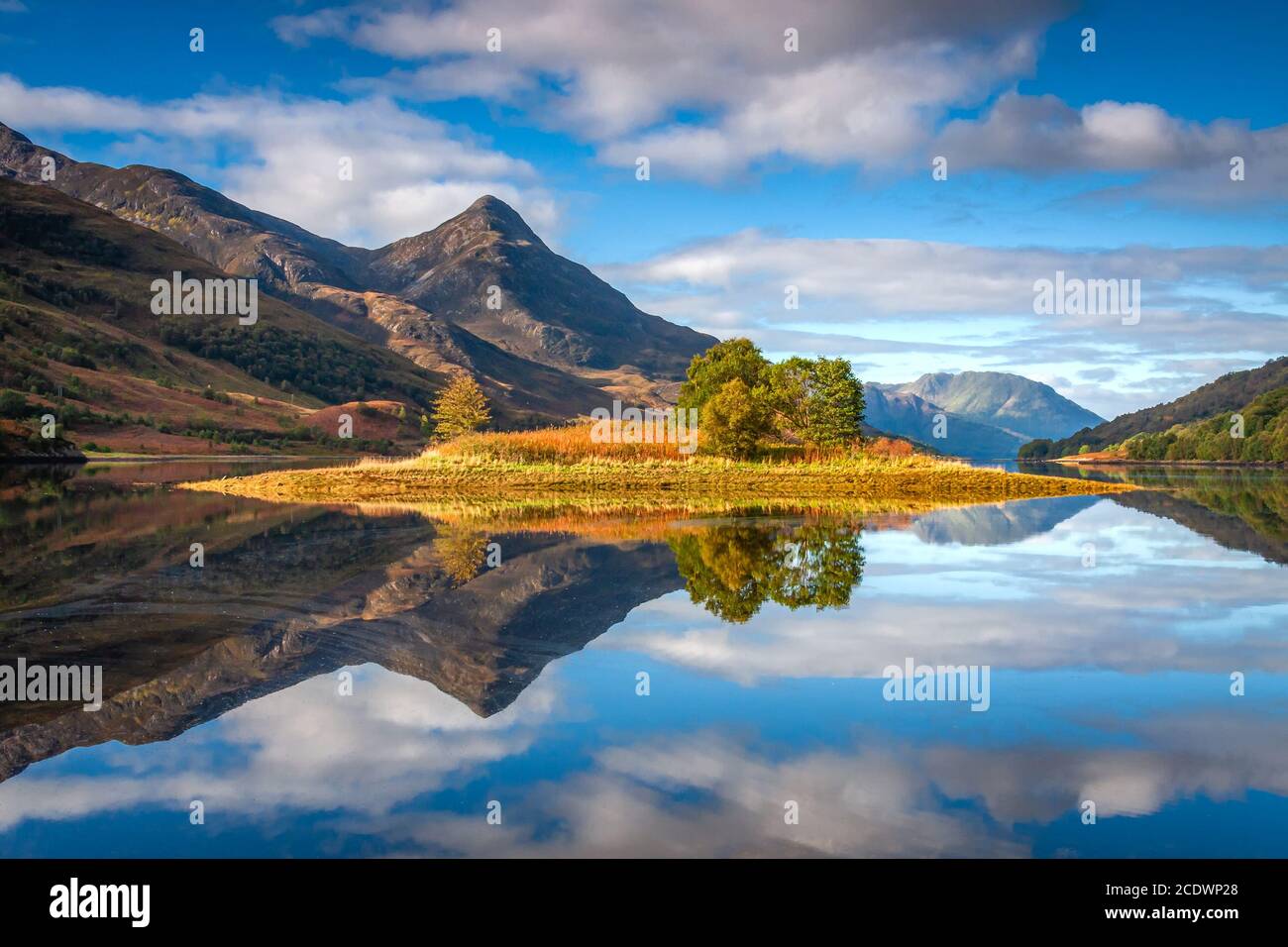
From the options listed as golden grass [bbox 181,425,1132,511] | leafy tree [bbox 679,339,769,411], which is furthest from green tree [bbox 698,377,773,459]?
leafy tree [bbox 679,339,769,411]

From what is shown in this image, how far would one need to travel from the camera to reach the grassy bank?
42.4 meters

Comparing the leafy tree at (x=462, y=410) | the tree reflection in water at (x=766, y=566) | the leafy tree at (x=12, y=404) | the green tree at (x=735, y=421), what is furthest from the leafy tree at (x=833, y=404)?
the leafy tree at (x=12, y=404)

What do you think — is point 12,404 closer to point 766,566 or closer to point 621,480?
point 621,480

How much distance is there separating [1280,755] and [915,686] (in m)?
3.28

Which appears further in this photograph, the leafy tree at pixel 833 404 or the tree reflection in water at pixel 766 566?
the leafy tree at pixel 833 404

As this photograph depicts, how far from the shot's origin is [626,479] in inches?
1810

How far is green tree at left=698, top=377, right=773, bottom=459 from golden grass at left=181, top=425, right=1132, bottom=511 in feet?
5.66

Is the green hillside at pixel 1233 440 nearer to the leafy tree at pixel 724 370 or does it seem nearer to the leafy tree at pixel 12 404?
the leafy tree at pixel 724 370

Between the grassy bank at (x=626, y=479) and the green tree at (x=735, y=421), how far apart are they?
1.78 m

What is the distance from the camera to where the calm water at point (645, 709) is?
6.32 metres

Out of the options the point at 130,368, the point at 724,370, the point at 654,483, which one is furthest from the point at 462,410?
the point at 130,368

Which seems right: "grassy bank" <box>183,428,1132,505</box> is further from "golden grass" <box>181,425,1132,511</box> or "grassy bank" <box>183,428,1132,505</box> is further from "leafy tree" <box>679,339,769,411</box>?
"leafy tree" <box>679,339,769,411</box>
